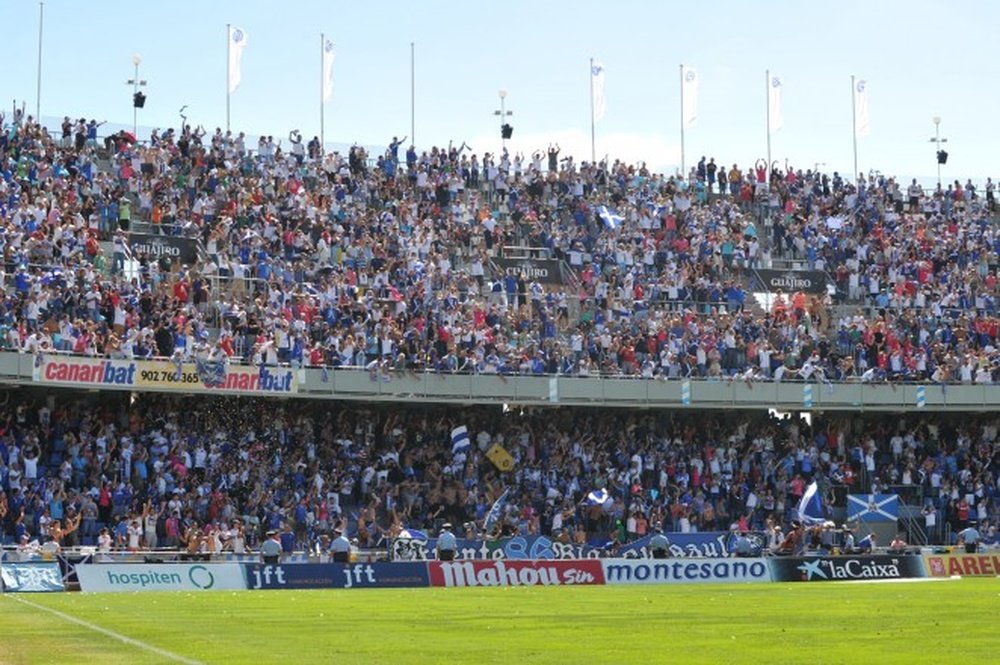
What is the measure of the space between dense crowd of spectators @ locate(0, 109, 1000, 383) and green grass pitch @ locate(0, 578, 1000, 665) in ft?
53.7

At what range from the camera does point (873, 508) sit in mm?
58188

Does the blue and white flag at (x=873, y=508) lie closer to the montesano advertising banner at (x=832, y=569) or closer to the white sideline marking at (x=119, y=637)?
the montesano advertising banner at (x=832, y=569)

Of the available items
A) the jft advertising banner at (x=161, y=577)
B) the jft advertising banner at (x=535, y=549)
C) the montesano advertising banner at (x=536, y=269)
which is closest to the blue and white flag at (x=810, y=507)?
the jft advertising banner at (x=535, y=549)

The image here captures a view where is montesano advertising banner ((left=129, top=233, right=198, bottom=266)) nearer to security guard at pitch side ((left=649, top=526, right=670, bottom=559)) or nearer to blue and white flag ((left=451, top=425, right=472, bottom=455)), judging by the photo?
blue and white flag ((left=451, top=425, right=472, bottom=455))

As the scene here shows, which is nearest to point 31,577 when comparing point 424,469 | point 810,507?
point 424,469

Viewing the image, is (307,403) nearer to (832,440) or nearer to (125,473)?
(125,473)

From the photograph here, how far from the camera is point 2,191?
5238 cm

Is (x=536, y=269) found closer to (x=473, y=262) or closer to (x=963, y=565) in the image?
(x=473, y=262)

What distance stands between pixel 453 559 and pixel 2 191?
1895 cm

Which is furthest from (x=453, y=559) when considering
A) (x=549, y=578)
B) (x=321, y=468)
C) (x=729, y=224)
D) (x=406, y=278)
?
(x=729, y=224)

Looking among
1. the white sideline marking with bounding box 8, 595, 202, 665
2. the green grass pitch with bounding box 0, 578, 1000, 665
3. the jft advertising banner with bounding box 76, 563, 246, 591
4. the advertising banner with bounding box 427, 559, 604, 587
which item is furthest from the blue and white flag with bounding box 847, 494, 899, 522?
the white sideline marking with bounding box 8, 595, 202, 665

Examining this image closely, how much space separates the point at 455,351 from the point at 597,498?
6820 mm

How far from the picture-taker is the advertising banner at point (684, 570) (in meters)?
44.5

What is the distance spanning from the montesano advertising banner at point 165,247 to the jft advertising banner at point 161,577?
15.5 metres
